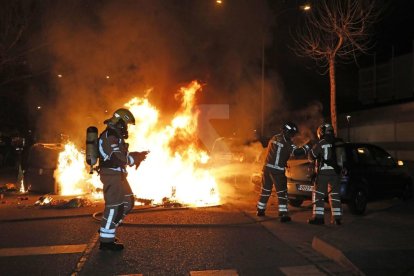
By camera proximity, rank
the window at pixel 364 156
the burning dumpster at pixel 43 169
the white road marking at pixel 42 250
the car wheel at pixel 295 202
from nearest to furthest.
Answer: the white road marking at pixel 42 250, the window at pixel 364 156, the car wheel at pixel 295 202, the burning dumpster at pixel 43 169

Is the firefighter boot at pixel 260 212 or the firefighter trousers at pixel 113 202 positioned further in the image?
the firefighter boot at pixel 260 212

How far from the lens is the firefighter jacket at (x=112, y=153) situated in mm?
6645

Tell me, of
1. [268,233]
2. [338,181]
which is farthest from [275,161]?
[268,233]

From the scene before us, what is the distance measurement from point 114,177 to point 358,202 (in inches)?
208

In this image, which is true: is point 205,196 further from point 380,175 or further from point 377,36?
point 377,36

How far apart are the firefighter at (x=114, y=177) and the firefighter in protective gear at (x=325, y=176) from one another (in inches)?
136

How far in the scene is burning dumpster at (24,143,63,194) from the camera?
13.4 metres

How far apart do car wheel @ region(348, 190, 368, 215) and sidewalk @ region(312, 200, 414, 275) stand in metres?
0.95

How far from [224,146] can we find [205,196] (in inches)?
222

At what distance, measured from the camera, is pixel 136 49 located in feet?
48.2

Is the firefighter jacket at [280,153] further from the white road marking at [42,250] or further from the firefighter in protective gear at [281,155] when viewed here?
the white road marking at [42,250]

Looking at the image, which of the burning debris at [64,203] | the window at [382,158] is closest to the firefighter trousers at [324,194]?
the window at [382,158]

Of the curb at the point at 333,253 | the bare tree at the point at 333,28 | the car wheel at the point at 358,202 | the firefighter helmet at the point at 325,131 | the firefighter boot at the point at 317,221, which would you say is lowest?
the curb at the point at 333,253

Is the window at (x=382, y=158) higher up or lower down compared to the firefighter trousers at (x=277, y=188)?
higher up
